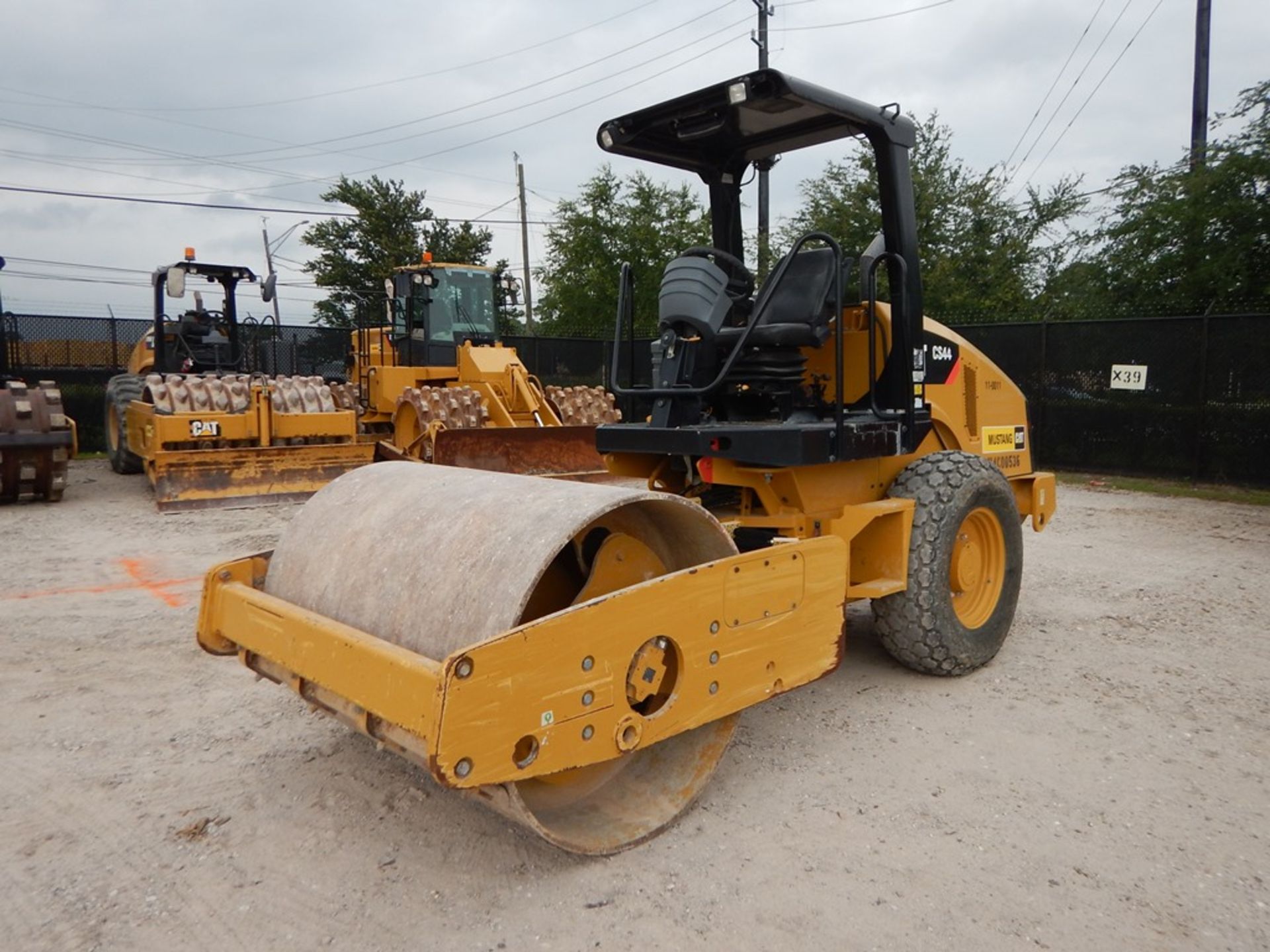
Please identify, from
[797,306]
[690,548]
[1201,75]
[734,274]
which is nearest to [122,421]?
[734,274]

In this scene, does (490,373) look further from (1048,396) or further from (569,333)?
(569,333)

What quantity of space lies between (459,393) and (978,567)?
310 inches

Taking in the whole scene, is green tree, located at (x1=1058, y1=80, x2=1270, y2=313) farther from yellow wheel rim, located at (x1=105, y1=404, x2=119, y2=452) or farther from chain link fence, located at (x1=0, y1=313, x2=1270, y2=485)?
yellow wheel rim, located at (x1=105, y1=404, x2=119, y2=452)

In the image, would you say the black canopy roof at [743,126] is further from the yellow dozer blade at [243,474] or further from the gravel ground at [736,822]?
the yellow dozer blade at [243,474]

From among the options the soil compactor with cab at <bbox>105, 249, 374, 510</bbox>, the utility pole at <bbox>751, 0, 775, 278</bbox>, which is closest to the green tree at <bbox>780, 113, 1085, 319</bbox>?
the utility pole at <bbox>751, 0, 775, 278</bbox>

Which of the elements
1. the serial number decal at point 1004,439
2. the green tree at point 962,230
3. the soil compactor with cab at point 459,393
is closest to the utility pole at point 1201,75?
the green tree at point 962,230

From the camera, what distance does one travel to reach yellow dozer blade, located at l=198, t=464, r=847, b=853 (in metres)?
A: 2.48

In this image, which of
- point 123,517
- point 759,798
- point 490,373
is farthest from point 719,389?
point 490,373

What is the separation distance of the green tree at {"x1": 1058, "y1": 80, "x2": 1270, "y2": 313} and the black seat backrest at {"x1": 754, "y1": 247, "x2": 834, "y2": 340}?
11.3 metres

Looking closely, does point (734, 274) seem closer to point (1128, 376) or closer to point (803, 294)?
point (803, 294)

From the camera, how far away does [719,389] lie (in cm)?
450

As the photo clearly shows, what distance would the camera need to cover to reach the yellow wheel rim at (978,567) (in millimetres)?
4688

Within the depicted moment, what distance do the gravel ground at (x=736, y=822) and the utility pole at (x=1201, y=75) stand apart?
15.1 m

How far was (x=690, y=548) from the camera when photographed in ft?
11.2
